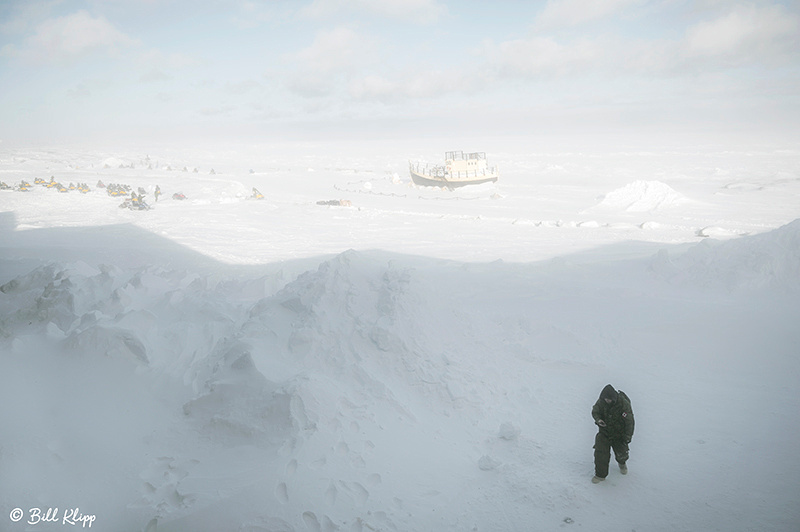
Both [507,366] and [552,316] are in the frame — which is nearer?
[507,366]

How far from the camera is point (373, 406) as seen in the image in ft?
18.1

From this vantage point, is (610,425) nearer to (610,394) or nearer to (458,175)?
(610,394)

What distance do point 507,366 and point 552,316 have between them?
2181 mm

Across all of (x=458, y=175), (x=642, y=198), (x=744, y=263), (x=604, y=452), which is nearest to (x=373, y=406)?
(x=604, y=452)

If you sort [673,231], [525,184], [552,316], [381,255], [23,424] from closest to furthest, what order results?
[23,424], [552,316], [381,255], [673,231], [525,184]

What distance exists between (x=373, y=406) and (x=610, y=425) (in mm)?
2684

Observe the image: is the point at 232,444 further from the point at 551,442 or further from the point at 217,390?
the point at 551,442

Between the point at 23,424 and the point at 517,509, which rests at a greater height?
the point at 23,424

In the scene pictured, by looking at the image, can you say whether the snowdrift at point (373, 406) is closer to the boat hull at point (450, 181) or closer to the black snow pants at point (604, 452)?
the black snow pants at point (604, 452)

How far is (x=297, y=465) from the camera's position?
4.39 m

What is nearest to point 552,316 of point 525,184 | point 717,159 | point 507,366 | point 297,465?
point 507,366

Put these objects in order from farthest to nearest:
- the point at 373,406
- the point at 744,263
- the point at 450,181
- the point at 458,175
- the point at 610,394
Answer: the point at 458,175 → the point at 450,181 → the point at 744,263 → the point at 373,406 → the point at 610,394

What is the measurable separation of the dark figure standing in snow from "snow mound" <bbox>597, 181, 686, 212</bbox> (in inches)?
857

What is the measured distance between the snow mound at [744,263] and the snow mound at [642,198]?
13940mm
